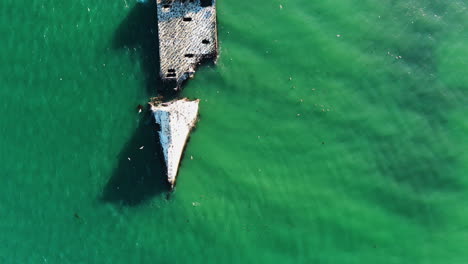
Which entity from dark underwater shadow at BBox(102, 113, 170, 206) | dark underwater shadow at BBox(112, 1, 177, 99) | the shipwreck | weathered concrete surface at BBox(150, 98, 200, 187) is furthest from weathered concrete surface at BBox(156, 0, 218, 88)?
dark underwater shadow at BBox(102, 113, 170, 206)

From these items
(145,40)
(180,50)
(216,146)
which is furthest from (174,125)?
(145,40)

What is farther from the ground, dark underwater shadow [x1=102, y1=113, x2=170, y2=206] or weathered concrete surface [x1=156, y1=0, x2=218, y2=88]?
weathered concrete surface [x1=156, y1=0, x2=218, y2=88]

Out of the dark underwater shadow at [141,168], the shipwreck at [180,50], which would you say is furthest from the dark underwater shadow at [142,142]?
the shipwreck at [180,50]

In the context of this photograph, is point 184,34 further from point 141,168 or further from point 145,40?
point 141,168

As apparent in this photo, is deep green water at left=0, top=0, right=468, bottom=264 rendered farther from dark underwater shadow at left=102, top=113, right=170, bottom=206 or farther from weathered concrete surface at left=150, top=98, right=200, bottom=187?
weathered concrete surface at left=150, top=98, right=200, bottom=187

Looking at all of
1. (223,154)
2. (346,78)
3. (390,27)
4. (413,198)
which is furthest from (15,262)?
(390,27)

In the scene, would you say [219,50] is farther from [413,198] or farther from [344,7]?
[413,198]

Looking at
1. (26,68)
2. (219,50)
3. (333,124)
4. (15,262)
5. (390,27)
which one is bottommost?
(15,262)

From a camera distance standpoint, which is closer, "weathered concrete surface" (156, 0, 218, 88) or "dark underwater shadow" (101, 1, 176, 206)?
"weathered concrete surface" (156, 0, 218, 88)

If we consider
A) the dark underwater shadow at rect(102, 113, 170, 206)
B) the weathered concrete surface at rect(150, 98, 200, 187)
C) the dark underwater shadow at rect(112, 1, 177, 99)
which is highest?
the dark underwater shadow at rect(112, 1, 177, 99)
